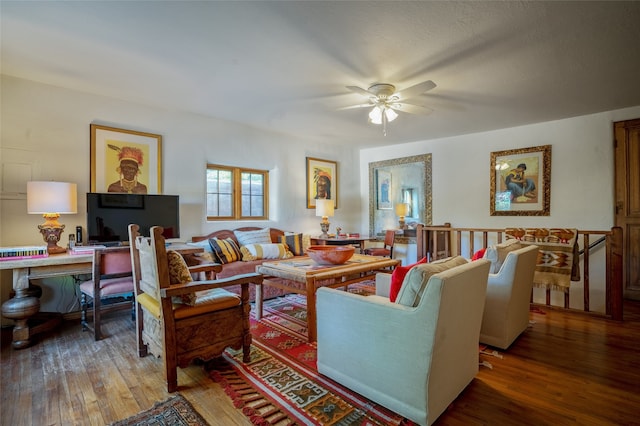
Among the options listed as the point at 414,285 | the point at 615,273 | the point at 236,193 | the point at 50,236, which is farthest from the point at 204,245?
the point at 615,273

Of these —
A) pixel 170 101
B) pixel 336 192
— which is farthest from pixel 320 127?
pixel 170 101

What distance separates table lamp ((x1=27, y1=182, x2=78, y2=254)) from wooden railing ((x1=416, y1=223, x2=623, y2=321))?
4.38m

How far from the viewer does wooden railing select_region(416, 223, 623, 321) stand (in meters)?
3.17

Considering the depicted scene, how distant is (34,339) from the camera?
8.95 ft

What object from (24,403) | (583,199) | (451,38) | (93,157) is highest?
(451,38)

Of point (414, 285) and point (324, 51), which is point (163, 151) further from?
point (414, 285)

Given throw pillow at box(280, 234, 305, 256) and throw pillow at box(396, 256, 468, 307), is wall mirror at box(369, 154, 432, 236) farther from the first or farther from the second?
throw pillow at box(396, 256, 468, 307)

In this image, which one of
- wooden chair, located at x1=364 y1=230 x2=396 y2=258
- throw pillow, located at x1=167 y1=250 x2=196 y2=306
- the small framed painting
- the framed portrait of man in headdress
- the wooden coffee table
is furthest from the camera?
the small framed painting

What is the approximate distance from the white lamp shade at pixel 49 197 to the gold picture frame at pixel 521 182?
5.66m

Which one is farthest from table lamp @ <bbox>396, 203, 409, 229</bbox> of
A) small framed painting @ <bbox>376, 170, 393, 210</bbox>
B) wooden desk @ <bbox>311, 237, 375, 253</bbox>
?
wooden desk @ <bbox>311, 237, 375, 253</bbox>

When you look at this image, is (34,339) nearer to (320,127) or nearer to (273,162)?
(273,162)

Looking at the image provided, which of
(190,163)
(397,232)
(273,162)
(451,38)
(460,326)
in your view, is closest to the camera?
(460,326)

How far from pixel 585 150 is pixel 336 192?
3982mm

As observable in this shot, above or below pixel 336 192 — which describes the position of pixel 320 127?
above
